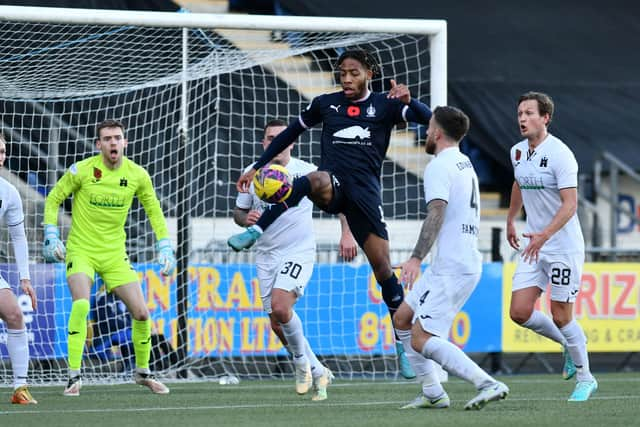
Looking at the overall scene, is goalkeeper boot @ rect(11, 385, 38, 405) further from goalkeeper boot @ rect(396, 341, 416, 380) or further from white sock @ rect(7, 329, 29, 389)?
goalkeeper boot @ rect(396, 341, 416, 380)

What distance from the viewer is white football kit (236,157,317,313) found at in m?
10.6

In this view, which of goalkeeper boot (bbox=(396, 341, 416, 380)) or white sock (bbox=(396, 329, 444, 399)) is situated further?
goalkeeper boot (bbox=(396, 341, 416, 380))

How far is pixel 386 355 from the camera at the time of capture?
1366 centimetres

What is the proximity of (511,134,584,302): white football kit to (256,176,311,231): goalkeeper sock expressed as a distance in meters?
1.73

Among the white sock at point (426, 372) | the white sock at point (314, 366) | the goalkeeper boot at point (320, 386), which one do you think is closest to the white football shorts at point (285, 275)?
the white sock at point (314, 366)

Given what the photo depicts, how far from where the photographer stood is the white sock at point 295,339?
10.3 m

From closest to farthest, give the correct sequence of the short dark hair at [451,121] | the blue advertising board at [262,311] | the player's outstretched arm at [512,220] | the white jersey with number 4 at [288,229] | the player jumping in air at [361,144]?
1. the short dark hair at [451,121]
2. the player jumping in air at [361,144]
3. the player's outstretched arm at [512,220]
4. the white jersey with number 4 at [288,229]
5. the blue advertising board at [262,311]

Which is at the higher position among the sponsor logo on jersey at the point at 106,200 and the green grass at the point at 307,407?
the sponsor logo on jersey at the point at 106,200

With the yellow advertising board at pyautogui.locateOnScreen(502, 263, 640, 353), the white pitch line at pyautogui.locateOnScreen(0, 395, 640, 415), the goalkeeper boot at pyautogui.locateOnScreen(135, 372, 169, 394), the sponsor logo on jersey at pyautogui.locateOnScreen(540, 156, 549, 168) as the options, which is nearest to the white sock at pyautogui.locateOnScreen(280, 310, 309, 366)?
the white pitch line at pyautogui.locateOnScreen(0, 395, 640, 415)

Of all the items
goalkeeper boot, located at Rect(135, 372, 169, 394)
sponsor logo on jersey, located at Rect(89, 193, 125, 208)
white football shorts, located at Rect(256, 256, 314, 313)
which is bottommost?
goalkeeper boot, located at Rect(135, 372, 169, 394)

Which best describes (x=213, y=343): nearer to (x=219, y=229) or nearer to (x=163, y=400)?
(x=219, y=229)

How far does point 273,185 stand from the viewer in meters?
8.68

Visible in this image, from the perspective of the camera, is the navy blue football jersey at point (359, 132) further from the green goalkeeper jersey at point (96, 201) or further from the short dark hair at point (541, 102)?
the green goalkeeper jersey at point (96, 201)

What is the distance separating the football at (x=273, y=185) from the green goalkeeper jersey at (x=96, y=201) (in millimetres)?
2395
